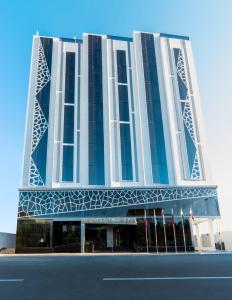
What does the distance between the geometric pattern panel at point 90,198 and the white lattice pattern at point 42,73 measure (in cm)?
1459

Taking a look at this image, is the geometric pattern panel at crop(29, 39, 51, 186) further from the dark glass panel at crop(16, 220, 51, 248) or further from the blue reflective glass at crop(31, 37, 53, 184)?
the dark glass panel at crop(16, 220, 51, 248)

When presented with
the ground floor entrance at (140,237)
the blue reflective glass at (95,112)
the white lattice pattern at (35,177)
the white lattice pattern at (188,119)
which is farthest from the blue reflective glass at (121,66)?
the ground floor entrance at (140,237)

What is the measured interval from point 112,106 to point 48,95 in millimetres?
8759

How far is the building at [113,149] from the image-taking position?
3222 centimetres

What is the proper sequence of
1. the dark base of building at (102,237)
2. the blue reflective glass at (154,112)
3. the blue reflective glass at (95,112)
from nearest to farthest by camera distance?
the dark base of building at (102,237) < the blue reflective glass at (95,112) < the blue reflective glass at (154,112)

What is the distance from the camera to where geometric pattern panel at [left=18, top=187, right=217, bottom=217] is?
105ft

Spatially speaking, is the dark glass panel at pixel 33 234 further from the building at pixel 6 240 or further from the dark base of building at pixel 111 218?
the building at pixel 6 240

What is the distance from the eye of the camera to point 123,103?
38.8 meters

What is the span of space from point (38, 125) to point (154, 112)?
15.5 meters

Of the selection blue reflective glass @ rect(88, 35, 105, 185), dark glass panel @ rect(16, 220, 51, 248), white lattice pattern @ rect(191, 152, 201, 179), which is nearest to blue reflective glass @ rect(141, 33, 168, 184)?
white lattice pattern @ rect(191, 152, 201, 179)

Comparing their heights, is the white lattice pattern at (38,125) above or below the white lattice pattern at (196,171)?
above

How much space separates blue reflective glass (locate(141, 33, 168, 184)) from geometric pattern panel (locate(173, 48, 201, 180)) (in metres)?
3.33

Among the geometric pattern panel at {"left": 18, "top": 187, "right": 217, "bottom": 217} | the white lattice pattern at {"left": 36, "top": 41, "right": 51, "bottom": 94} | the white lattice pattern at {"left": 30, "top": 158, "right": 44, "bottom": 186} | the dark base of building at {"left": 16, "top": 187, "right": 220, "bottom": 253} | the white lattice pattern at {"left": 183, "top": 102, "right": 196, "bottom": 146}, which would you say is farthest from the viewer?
the white lattice pattern at {"left": 36, "top": 41, "right": 51, "bottom": 94}

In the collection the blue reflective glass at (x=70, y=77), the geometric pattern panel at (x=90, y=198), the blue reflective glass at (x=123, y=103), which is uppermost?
the blue reflective glass at (x=70, y=77)
